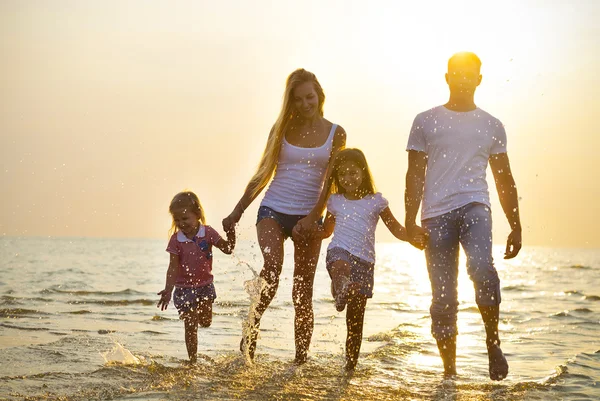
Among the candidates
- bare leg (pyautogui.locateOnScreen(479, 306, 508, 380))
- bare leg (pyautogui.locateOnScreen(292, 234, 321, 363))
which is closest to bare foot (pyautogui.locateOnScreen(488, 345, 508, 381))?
bare leg (pyautogui.locateOnScreen(479, 306, 508, 380))

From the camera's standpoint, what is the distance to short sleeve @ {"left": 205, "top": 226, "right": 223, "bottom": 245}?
6434 mm

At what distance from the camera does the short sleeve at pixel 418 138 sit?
5574mm

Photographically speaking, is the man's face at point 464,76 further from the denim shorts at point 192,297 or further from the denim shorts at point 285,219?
the denim shorts at point 192,297

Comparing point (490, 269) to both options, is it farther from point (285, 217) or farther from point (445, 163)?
point (285, 217)

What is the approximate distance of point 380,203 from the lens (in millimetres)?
5914

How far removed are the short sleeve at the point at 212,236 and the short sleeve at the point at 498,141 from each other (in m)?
2.40

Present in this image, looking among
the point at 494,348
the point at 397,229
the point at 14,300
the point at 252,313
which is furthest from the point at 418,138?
the point at 14,300

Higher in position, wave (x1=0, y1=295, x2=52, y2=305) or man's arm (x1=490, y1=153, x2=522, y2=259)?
man's arm (x1=490, y1=153, x2=522, y2=259)

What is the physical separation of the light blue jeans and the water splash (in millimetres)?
2616

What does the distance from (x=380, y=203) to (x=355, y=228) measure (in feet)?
0.96

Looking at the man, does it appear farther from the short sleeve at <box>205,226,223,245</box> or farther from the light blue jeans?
the short sleeve at <box>205,226,223,245</box>

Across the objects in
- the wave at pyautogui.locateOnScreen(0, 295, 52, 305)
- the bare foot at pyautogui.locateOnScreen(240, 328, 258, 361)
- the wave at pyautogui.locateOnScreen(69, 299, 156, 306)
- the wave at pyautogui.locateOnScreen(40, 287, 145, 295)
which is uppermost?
the bare foot at pyautogui.locateOnScreen(240, 328, 258, 361)

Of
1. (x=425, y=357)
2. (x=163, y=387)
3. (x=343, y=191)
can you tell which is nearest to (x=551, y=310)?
(x=425, y=357)

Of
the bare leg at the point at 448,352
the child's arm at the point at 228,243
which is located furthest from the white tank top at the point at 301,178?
the bare leg at the point at 448,352
